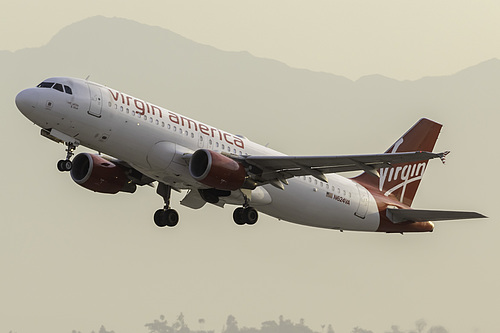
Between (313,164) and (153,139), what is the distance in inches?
283

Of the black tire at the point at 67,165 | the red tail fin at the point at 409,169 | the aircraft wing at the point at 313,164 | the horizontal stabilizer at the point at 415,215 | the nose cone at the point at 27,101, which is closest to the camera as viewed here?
the nose cone at the point at 27,101

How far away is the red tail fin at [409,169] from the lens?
55.4 meters

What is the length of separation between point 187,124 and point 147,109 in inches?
89.0

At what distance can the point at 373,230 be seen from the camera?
52.9 meters

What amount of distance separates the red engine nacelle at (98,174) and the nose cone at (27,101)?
6.58 m

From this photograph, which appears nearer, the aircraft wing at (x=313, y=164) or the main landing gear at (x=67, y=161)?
the main landing gear at (x=67, y=161)

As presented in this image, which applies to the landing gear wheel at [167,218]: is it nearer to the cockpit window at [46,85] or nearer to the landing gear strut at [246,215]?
the landing gear strut at [246,215]

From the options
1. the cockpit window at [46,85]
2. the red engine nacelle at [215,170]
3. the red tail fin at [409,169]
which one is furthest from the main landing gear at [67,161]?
the red tail fin at [409,169]

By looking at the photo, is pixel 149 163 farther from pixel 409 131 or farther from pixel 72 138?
pixel 409 131

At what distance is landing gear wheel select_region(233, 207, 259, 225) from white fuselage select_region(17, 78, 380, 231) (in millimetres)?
426

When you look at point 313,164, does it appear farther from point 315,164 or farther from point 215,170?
point 215,170

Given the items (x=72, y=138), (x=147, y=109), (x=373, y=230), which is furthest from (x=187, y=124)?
(x=373, y=230)

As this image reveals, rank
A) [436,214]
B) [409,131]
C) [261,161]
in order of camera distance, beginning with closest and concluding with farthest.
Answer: [261,161] → [436,214] → [409,131]

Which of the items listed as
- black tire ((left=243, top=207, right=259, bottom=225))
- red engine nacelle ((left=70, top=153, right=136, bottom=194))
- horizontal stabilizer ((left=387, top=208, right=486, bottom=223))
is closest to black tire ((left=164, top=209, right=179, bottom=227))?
red engine nacelle ((left=70, top=153, right=136, bottom=194))
